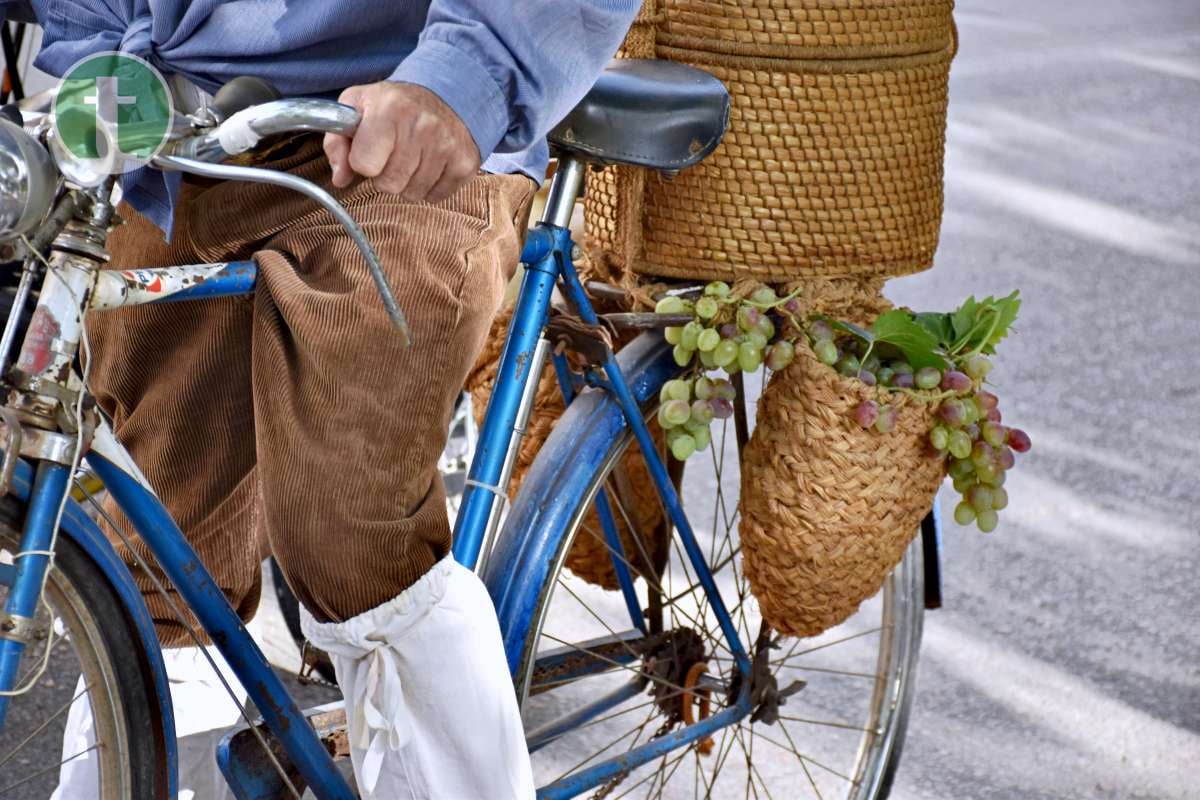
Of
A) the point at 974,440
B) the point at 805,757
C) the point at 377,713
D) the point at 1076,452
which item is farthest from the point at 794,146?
the point at 1076,452

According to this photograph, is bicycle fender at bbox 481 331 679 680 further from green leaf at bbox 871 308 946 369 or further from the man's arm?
the man's arm

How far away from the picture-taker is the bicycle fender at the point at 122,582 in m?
1.16

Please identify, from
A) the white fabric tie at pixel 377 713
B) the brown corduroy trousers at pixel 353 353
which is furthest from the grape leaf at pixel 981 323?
the white fabric tie at pixel 377 713

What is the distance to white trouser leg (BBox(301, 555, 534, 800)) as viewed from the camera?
54.1 inches

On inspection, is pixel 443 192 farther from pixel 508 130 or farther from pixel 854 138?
pixel 854 138

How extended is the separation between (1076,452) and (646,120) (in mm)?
2302

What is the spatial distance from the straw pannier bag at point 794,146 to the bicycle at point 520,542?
92mm

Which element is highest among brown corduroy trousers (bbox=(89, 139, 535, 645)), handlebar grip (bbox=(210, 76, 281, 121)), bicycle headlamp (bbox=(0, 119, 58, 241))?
handlebar grip (bbox=(210, 76, 281, 121))

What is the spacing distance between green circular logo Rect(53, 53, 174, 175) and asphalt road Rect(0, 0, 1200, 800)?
4.29 ft

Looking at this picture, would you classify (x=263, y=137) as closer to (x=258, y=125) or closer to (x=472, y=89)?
(x=258, y=125)

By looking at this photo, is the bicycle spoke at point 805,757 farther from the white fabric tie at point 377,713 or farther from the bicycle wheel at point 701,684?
the white fabric tie at point 377,713

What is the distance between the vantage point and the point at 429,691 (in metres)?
1.39

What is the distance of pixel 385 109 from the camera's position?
1125 millimetres

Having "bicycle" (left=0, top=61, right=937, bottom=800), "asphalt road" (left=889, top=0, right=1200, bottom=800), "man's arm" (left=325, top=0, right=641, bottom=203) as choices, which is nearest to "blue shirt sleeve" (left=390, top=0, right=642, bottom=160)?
"man's arm" (left=325, top=0, right=641, bottom=203)
